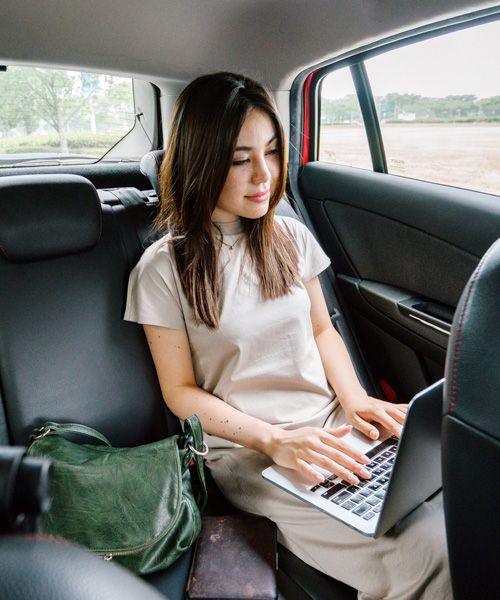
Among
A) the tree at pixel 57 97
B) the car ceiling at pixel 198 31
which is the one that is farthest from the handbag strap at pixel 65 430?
the tree at pixel 57 97

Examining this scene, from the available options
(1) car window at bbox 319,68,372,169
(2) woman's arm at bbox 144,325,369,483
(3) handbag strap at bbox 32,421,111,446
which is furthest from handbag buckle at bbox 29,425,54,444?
(1) car window at bbox 319,68,372,169

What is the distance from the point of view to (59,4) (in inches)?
59.0

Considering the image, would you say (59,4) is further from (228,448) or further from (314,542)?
(314,542)

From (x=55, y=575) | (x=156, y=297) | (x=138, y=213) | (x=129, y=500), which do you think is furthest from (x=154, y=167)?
(x=55, y=575)

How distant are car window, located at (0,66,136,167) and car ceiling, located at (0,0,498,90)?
21 centimetres

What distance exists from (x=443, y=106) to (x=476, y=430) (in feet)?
4.23

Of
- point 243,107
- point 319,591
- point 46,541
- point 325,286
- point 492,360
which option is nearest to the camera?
point 46,541

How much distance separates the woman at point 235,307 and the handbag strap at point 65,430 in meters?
0.18

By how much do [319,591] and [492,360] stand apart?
672mm

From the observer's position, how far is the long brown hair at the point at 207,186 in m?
1.26

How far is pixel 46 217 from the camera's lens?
126 centimetres

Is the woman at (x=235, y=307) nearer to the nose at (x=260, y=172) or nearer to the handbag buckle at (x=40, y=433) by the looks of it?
the nose at (x=260, y=172)

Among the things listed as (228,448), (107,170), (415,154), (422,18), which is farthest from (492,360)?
(107,170)

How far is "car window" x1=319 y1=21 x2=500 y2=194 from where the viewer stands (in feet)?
4.93
